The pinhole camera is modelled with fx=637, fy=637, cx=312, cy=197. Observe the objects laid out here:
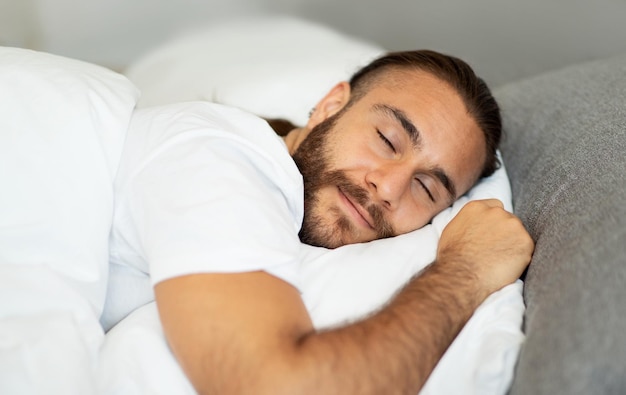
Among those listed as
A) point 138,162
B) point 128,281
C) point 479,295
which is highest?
point 138,162

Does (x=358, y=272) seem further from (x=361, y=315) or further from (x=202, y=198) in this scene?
(x=202, y=198)

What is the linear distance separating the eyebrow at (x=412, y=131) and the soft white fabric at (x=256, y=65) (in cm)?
44

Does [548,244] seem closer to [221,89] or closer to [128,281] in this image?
[128,281]

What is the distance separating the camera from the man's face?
3.84 ft

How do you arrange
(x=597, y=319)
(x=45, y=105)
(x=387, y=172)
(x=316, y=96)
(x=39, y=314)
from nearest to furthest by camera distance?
1. (x=597, y=319)
2. (x=39, y=314)
3. (x=45, y=105)
4. (x=387, y=172)
5. (x=316, y=96)

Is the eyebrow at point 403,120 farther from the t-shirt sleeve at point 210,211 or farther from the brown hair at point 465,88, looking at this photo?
the t-shirt sleeve at point 210,211

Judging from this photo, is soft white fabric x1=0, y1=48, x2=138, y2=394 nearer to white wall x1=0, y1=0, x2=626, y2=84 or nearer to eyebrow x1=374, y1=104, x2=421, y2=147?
eyebrow x1=374, y1=104, x2=421, y2=147

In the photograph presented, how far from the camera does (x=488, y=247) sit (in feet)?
3.51

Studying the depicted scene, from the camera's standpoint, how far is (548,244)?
3.36ft

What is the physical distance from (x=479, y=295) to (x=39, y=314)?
2.20ft

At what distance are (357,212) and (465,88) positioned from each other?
0.40 meters

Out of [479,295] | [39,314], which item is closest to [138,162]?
[39,314]

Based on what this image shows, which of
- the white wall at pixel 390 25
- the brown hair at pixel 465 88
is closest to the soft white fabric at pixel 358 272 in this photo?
the brown hair at pixel 465 88

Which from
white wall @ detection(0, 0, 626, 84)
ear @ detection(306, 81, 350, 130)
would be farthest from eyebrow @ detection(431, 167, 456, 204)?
white wall @ detection(0, 0, 626, 84)
